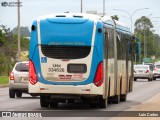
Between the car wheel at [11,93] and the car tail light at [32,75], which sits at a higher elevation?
the car tail light at [32,75]

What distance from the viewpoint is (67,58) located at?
22.1m

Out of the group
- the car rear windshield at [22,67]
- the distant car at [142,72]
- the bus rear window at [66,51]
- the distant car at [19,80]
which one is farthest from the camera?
the distant car at [142,72]

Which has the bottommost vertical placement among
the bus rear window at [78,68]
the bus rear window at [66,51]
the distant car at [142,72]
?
the distant car at [142,72]

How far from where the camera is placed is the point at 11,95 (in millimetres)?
30578

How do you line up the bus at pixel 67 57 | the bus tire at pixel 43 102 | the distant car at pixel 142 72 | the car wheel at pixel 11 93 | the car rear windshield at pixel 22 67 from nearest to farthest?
the bus at pixel 67 57 < the bus tire at pixel 43 102 < the car rear windshield at pixel 22 67 < the car wheel at pixel 11 93 < the distant car at pixel 142 72

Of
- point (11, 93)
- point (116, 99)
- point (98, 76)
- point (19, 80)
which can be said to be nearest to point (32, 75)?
point (98, 76)

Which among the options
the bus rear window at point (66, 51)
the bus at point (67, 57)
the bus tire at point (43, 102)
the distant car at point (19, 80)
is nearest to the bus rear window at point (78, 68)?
the bus at point (67, 57)

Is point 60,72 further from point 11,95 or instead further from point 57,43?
point 11,95

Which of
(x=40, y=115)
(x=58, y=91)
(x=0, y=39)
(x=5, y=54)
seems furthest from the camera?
(x=0, y=39)

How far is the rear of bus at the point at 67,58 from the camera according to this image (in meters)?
22.0

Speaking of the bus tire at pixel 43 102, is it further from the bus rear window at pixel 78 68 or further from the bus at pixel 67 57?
the bus rear window at pixel 78 68

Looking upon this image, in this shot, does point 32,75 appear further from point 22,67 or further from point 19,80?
point 22,67

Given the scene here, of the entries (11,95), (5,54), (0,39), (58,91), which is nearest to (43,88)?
(58,91)

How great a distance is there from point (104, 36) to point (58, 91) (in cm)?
246
